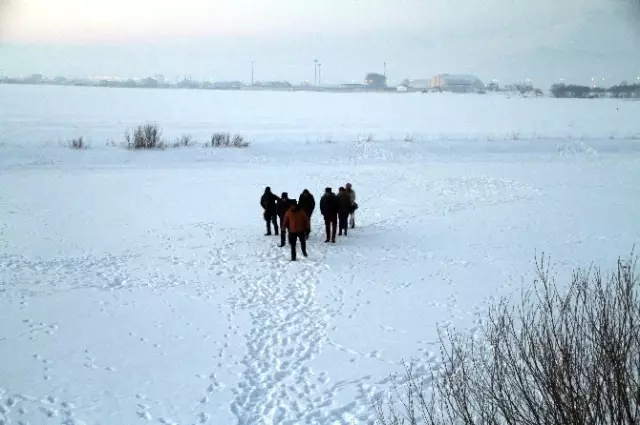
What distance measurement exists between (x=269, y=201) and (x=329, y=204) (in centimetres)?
172

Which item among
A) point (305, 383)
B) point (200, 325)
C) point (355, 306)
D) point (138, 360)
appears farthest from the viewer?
point (355, 306)

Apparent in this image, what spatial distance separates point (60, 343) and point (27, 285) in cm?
309

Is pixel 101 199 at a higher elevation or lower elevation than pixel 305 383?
higher

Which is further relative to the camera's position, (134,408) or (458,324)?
(458,324)

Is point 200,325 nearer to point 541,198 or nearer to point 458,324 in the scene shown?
point 458,324

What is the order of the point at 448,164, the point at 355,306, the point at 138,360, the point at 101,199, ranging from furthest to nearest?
the point at 448,164 < the point at 101,199 < the point at 355,306 < the point at 138,360

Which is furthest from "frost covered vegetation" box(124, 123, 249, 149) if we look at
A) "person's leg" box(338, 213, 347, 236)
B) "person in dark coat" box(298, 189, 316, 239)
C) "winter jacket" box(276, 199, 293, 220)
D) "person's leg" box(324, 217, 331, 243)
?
"person in dark coat" box(298, 189, 316, 239)

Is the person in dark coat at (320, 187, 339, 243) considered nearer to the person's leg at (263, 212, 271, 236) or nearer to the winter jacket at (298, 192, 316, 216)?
the winter jacket at (298, 192, 316, 216)

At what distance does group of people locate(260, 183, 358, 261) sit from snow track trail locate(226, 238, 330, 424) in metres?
0.69

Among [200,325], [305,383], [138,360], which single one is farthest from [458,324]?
[138,360]

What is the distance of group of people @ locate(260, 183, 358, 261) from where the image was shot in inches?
472

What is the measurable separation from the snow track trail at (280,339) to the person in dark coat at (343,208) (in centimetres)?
218

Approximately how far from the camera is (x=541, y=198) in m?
20.5

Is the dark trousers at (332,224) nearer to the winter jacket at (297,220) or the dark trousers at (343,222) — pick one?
the dark trousers at (343,222)
